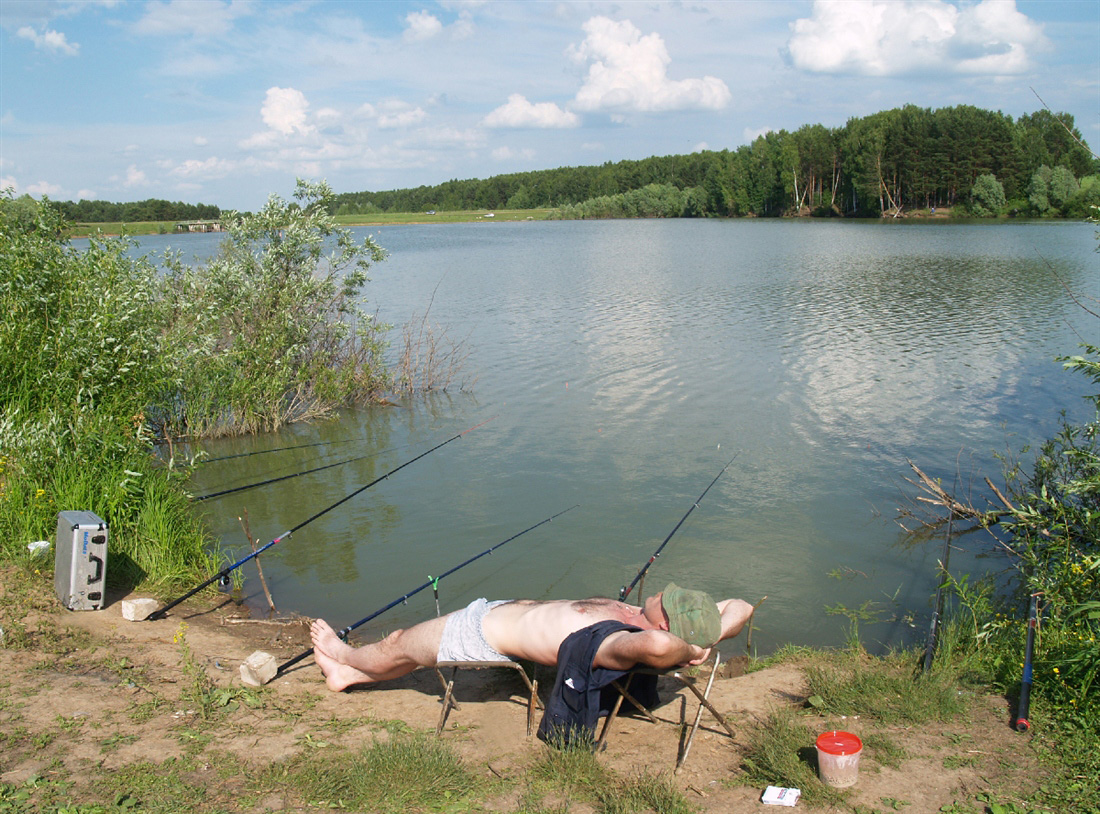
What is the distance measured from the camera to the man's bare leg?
16.2 ft

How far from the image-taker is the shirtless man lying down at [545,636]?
4.16m

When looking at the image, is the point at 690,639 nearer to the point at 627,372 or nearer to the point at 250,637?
the point at 250,637

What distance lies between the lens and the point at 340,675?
5320 mm

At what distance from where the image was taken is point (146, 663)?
5.34 m

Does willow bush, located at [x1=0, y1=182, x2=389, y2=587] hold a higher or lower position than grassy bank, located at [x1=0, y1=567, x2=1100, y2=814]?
higher

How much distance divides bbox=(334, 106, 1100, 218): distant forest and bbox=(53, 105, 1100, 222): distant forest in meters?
0.10

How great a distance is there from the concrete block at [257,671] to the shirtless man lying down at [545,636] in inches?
12.3

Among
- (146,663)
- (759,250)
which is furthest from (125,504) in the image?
(759,250)

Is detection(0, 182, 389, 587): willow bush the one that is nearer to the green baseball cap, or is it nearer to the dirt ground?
the dirt ground

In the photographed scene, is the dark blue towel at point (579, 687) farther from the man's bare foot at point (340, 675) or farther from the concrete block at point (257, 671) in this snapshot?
the concrete block at point (257, 671)

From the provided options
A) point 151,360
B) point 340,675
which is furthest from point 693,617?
point 151,360

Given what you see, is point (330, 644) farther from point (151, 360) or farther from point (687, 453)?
point (687, 453)

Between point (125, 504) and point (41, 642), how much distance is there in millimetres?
1868

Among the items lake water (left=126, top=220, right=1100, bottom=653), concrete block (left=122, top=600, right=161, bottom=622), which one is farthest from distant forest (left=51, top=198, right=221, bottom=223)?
concrete block (left=122, top=600, right=161, bottom=622)
